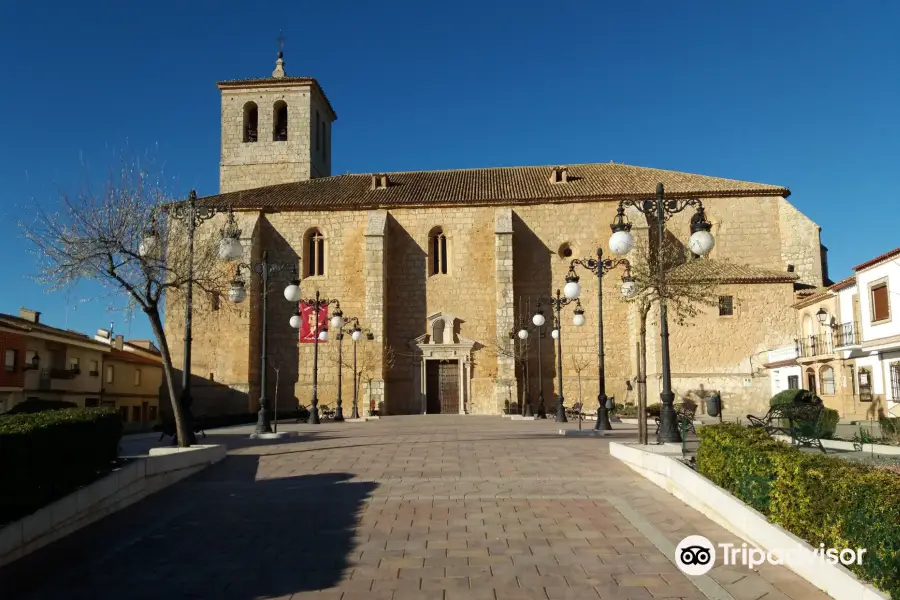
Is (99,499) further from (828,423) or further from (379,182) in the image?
(379,182)

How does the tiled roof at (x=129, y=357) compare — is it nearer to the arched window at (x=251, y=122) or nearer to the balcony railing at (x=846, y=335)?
A: the arched window at (x=251, y=122)

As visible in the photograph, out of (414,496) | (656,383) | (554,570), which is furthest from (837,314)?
(554,570)

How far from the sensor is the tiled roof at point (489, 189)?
3225 cm

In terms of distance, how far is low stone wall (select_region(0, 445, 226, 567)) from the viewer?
18.5ft

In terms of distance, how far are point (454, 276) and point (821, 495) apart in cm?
2836

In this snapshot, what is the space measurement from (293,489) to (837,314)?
2253 cm

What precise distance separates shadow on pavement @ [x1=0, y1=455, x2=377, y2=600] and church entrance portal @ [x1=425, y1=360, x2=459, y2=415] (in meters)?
23.3

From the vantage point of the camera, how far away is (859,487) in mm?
4434

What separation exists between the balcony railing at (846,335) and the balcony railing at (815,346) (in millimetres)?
664

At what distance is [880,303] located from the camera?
21781 mm

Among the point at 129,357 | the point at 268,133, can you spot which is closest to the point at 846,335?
the point at 268,133

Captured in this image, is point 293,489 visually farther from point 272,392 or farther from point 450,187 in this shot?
point 450,187

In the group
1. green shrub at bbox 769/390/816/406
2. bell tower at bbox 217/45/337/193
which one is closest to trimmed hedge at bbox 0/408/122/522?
green shrub at bbox 769/390/816/406

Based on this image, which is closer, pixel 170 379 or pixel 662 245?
pixel 662 245
